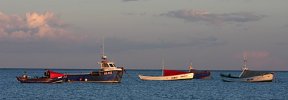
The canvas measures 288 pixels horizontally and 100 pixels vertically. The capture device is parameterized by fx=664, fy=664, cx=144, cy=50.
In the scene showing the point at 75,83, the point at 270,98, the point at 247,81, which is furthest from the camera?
the point at 247,81

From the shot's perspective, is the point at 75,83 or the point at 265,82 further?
the point at 265,82

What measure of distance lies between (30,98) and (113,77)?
4115 cm

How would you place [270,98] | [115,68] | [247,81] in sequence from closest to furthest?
[270,98], [115,68], [247,81]

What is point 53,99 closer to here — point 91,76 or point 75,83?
point 91,76

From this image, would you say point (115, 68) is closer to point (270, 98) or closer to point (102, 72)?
point (102, 72)

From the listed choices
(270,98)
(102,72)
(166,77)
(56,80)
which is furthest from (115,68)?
(166,77)

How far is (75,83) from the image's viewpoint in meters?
145

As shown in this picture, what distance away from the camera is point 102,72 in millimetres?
131375

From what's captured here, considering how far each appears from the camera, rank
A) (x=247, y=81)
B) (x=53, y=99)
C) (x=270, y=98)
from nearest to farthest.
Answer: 1. (x=53, y=99)
2. (x=270, y=98)
3. (x=247, y=81)

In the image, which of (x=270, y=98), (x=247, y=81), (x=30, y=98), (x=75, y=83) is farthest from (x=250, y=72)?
(x=30, y=98)

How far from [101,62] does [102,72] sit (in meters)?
2.13

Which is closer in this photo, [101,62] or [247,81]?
[101,62]

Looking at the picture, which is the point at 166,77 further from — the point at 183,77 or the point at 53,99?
the point at 53,99

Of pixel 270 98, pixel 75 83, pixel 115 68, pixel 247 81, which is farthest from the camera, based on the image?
pixel 247 81
